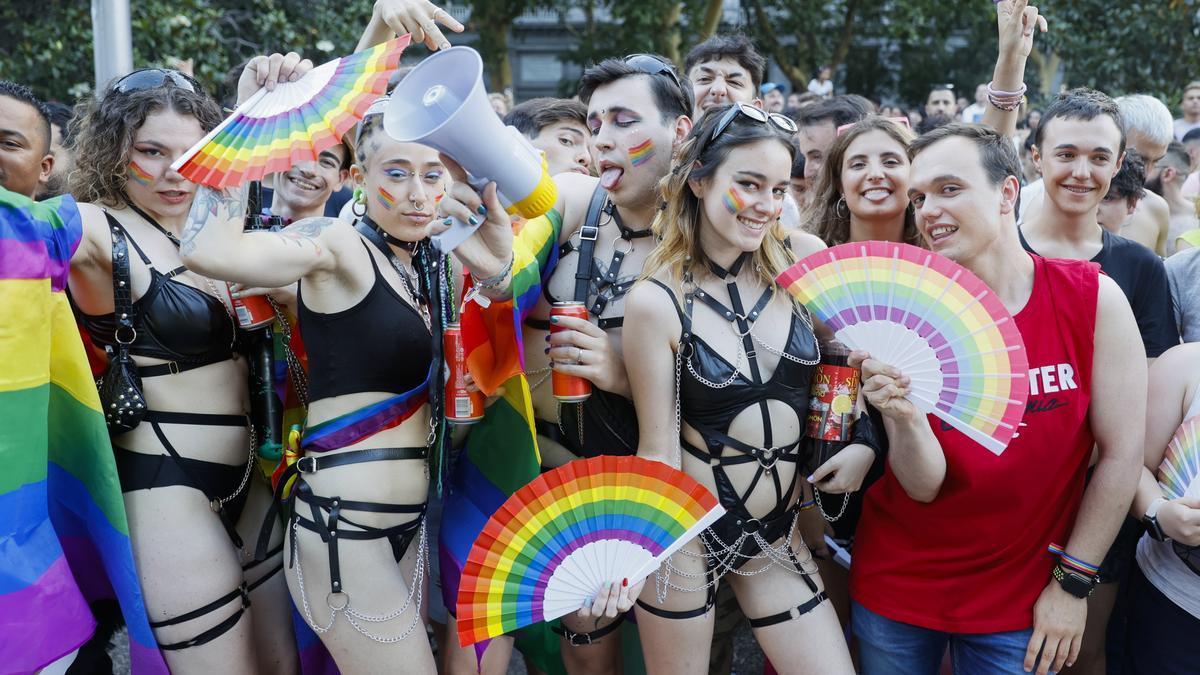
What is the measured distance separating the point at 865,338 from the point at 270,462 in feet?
6.33

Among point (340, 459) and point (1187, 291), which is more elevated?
point (1187, 291)

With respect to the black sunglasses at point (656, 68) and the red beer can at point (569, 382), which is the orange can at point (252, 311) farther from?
the black sunglasses at point (656, 68)

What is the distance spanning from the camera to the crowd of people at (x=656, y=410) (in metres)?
2.77

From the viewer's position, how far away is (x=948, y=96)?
37.5 feet

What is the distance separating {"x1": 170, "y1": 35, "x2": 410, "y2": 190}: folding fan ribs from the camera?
2.43 metres

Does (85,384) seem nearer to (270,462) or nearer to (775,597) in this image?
(270,462)

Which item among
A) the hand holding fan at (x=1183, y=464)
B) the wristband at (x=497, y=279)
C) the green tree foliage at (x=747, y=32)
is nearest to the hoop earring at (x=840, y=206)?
the hand holding fan at (x=1183, y=464)

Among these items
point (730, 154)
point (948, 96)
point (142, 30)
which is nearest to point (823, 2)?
point (948, 96)

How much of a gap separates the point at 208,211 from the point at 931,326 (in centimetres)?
192

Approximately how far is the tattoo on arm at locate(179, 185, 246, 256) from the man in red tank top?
175 centimetres

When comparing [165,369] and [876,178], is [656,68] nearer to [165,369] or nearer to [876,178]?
[876,178]

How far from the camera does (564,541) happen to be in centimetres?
279

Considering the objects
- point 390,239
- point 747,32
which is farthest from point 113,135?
point 747,32

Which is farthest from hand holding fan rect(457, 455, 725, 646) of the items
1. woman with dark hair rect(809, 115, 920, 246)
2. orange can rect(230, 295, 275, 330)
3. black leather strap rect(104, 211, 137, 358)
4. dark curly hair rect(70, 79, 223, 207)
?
dark curly hair rect(70, 79, 223, 207)
